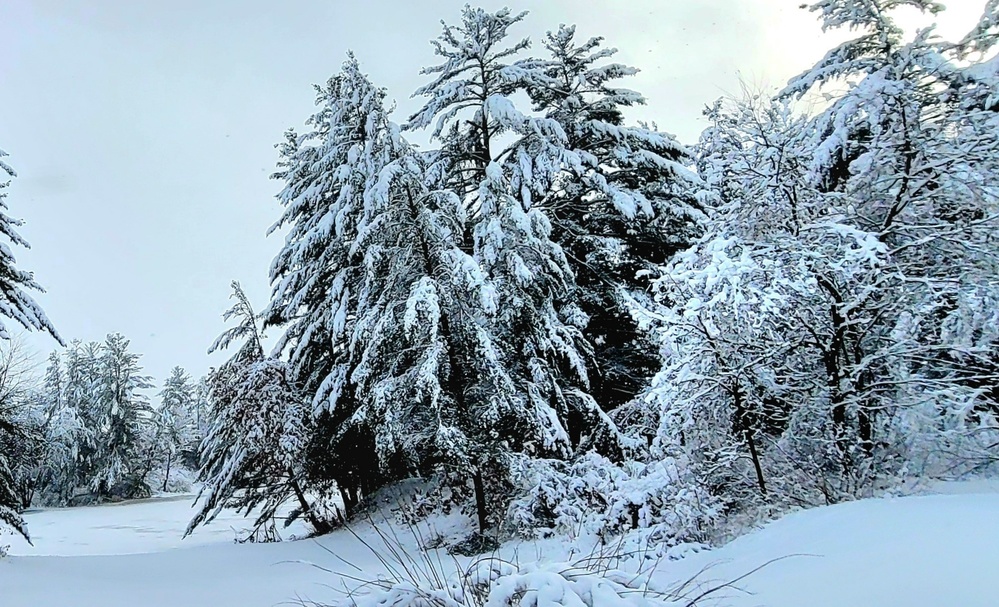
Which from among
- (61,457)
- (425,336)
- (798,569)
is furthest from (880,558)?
(61,457)

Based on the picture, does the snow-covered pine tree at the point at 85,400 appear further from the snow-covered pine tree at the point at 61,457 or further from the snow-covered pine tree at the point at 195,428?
the snow-covered pine tree at the point at 195,428

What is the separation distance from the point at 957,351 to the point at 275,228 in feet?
51.7

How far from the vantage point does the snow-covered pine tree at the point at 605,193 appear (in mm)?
13656

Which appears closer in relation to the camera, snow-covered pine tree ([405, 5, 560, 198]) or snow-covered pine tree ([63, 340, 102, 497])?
snow-covered pine tree ([405, 5, 560, 198])

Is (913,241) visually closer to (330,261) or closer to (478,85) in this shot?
(478,85)

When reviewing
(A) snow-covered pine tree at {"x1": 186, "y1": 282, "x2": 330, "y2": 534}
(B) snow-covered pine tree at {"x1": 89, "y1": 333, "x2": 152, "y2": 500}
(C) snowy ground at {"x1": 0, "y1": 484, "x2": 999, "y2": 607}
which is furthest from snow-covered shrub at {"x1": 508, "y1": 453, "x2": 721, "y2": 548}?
(B) snow-covered pine tree at {"x1": 89, "y1": 333, "x2": 152, "y2": 500}

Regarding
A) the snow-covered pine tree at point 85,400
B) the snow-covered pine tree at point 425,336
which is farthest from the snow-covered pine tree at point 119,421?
the snow-covered pine tree at point 425,336

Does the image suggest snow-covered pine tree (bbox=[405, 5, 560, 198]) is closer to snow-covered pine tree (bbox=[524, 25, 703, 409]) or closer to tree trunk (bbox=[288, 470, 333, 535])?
snow-covered pine tree (bbox=[524, 25, 703, 409])

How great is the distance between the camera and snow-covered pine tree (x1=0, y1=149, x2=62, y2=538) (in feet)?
32.8

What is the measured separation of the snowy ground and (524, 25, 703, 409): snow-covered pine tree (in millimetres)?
7629

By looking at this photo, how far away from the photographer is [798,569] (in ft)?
12.0

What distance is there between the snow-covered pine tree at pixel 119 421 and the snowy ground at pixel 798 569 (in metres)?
34.6

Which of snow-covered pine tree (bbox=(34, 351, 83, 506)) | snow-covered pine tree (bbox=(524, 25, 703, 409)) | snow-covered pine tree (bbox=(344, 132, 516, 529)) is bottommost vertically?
snow-covered pine tree (bbox=(34, 351, 83, 506))

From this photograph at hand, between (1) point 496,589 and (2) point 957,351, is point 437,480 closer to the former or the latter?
(2) point 957,351
